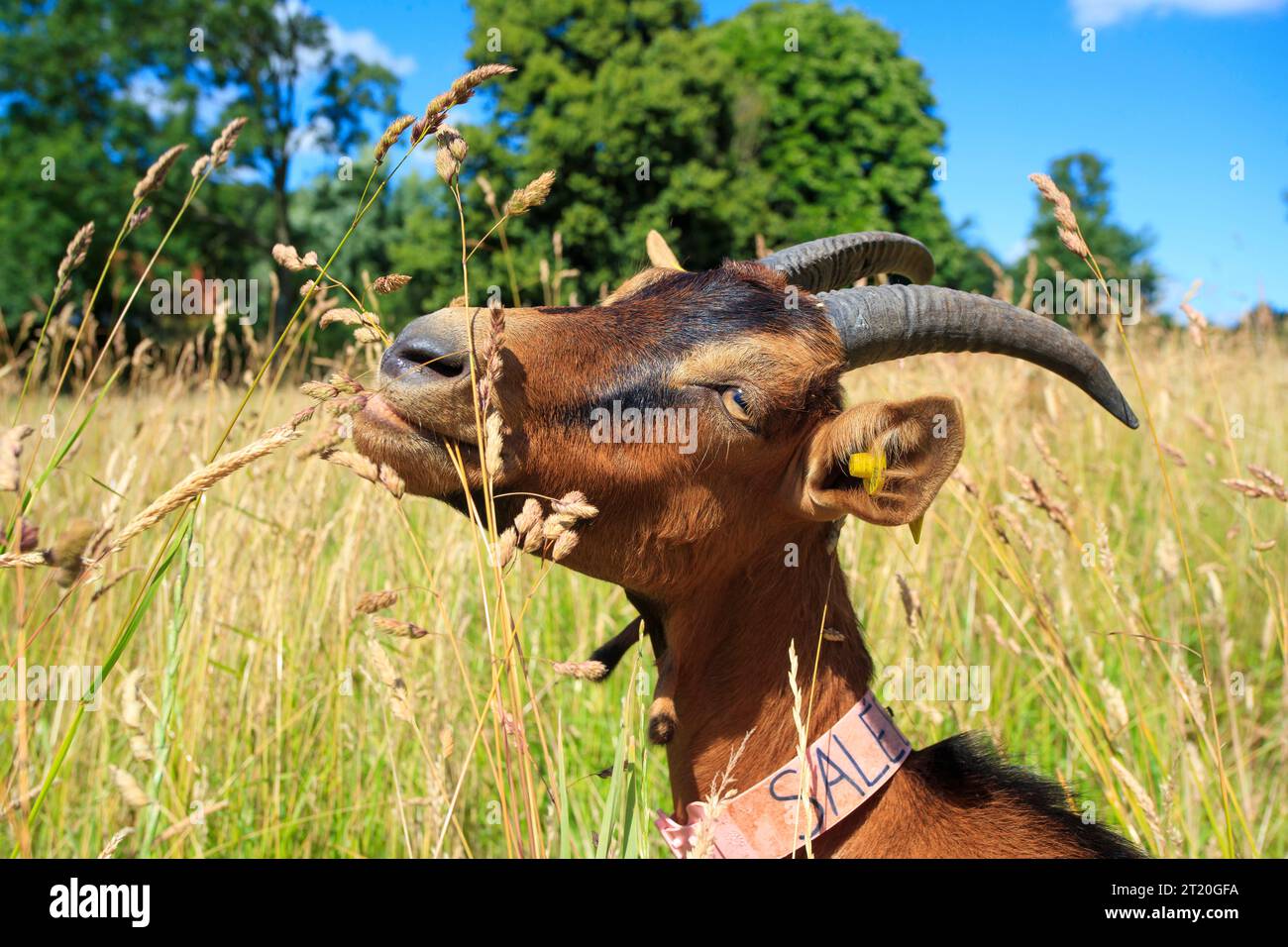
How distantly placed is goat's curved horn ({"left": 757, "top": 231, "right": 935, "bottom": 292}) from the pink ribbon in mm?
1192

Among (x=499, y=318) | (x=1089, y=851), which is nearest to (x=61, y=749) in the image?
(x=499, y=318)

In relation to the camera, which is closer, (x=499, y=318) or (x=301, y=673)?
(x=499, y=318)

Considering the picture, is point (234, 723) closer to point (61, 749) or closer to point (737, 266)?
point (61, 749)

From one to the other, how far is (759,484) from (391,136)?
1.12 metres

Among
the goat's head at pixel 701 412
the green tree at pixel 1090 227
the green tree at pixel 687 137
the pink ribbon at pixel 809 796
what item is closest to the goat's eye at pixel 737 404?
the goat's head at pixel 701 412

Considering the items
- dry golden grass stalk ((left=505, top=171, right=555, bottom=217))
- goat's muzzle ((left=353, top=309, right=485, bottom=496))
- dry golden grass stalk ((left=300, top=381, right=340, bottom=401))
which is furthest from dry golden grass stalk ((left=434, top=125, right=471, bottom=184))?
dry golden grass stalk ((left=300, top=381, right=340, bottom=401))

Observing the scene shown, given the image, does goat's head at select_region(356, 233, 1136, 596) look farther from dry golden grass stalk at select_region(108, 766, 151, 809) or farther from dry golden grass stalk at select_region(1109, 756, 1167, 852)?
dry golden grass stalk at select_region(1109, 756, 1167, 852)

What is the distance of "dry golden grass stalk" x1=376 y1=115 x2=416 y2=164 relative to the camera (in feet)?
5.35

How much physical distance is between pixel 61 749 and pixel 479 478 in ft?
2.78

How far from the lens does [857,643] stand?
2238 millimetres

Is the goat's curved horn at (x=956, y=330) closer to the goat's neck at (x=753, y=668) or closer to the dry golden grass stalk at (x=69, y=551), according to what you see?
the goat's neck at (x=753, y=668)

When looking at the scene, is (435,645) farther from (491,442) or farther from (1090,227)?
(1090,227)
